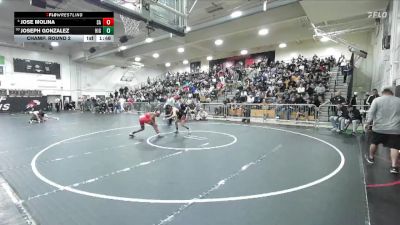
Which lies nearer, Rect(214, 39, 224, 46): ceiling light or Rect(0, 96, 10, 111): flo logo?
Rect(214, 39, 224, 46): ceiling light

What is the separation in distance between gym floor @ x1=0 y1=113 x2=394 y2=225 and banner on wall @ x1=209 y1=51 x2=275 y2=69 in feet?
60.5

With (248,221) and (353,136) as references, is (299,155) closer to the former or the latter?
(248,221)

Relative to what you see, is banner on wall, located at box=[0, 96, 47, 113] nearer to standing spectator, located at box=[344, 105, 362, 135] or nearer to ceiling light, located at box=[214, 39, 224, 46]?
ceiling light, located at box=[214, 39, 224, 46]

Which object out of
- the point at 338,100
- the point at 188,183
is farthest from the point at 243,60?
the point at 188,183

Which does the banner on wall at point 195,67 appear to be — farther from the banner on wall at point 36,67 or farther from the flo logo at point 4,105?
the flo logo at point 4,105

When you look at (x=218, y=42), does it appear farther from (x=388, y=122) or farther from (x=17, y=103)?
(x=17, y=103)

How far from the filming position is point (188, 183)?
3957 mm

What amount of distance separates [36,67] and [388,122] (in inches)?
1249

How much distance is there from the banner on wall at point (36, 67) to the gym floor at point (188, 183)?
78.4 ft

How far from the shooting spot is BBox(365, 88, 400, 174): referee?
463cm

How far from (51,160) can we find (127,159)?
1.73m
